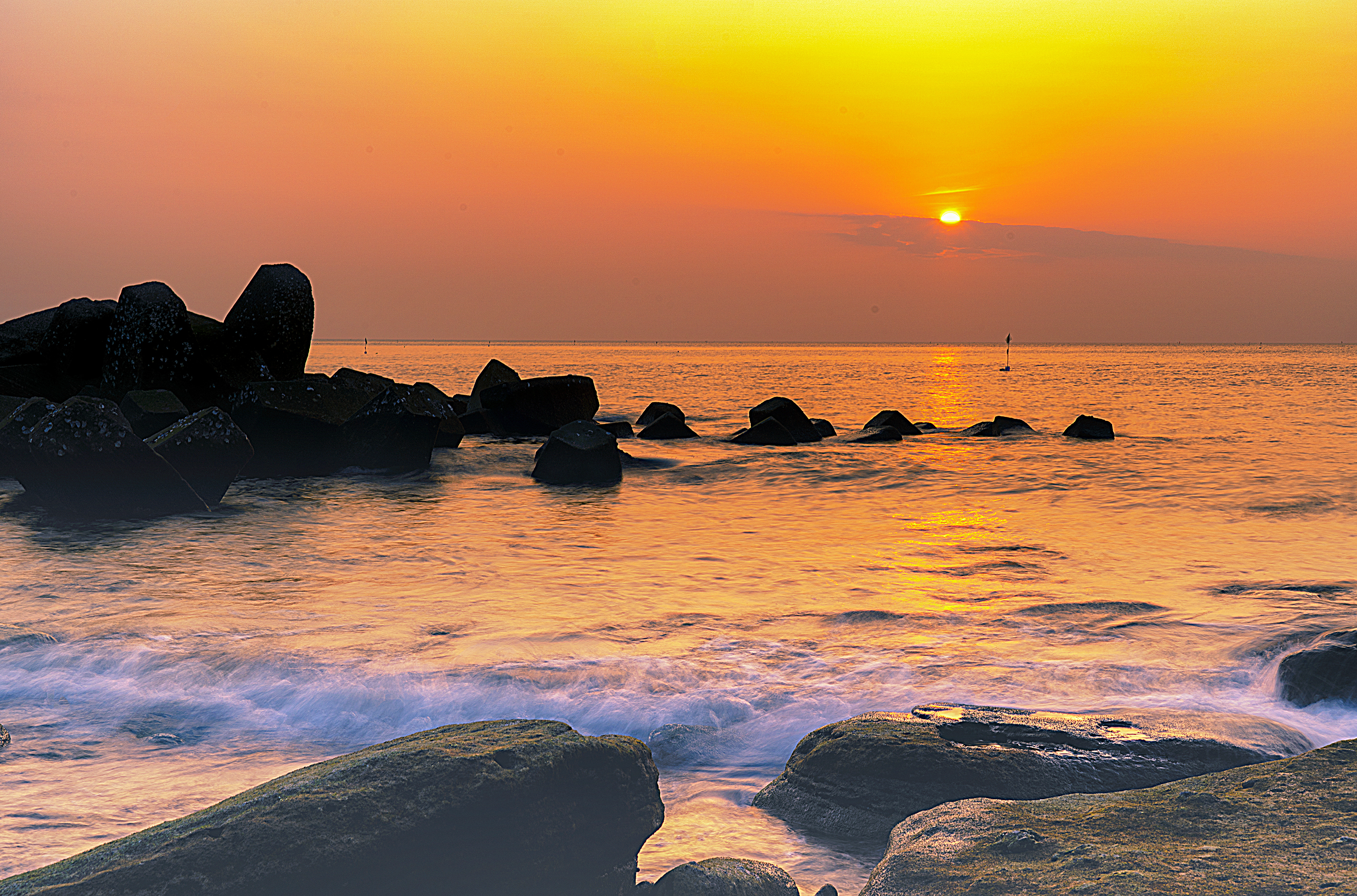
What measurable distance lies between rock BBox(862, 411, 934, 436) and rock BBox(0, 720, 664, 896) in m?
21.8

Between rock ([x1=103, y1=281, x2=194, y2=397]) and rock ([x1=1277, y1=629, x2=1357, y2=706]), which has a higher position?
rock ([x1=103, y1=281, x2=194, y2=397])

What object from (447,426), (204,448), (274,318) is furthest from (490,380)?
(204,448)

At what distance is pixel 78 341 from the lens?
728 inches

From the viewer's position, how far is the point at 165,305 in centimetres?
1688

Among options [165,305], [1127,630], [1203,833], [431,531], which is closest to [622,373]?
[165,305]

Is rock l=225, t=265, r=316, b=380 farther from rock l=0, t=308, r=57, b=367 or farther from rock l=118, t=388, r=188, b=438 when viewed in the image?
rock l=0, t=308, r=57, b=367

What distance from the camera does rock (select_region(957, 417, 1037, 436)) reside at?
2505cm

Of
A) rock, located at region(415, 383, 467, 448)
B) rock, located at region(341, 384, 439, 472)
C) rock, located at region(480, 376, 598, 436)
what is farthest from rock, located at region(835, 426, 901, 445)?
rock, located at region(341, 384, 439, 472)

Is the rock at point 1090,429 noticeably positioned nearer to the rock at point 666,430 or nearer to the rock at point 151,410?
the rock at point 666,430

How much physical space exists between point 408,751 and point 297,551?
323 inches

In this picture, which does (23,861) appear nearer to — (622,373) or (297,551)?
(297,551)

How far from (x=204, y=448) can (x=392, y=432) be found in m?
3.83

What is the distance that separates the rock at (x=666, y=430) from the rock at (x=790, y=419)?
73.9 inches

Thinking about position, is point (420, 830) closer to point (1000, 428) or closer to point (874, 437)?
point (874, 437)
